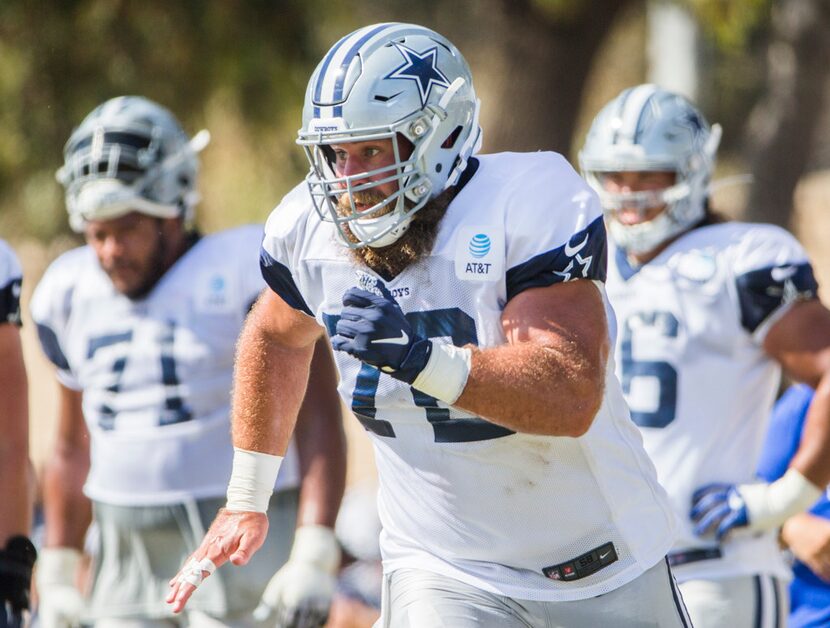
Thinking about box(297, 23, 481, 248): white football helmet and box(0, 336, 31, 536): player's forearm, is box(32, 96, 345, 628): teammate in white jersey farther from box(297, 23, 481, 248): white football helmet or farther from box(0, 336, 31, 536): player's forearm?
box(297, 23, 481, 248): white football helmet

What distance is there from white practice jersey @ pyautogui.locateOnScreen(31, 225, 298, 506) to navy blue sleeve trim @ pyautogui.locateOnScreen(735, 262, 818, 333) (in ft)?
4.88

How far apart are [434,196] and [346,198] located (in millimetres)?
189

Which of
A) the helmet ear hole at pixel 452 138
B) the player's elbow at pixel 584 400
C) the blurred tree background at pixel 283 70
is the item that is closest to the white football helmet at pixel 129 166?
the helmet ear hole at pixel 452 138

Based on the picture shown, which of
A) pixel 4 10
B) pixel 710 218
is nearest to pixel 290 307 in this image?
pixel 710 218

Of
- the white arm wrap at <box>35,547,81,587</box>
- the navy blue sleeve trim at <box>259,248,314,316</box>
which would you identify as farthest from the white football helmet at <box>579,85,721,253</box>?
the white arm wrap at <box>35,547,81,587</box>

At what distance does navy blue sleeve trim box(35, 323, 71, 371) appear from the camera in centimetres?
481

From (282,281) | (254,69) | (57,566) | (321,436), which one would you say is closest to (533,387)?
(282,281)

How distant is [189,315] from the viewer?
4652 millimetres

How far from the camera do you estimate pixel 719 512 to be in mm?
4086

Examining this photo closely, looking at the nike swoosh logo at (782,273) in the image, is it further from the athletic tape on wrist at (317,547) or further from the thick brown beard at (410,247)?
the athletic tape on wrist at (317,547)

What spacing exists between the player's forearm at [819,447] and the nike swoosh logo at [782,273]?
11.7 inches

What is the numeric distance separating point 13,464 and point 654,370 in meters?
1.81

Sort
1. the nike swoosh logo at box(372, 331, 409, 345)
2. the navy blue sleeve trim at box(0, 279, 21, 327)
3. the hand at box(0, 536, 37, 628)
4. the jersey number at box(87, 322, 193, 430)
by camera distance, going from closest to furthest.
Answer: the nike swoosh logo at box(372, 331, 409, 345) < the hand at box(0, 536, 37, 628) < the navy blue sleeve trim at box(0, 279, 21, 327) < the jersey number at box(87, 322, 193, 430)

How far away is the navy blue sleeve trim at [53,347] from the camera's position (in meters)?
4.81
